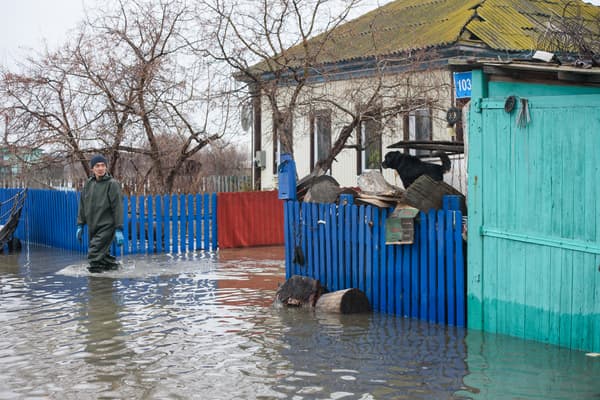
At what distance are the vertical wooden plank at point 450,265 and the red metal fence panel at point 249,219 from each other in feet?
31.3

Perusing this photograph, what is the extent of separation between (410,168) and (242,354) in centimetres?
454

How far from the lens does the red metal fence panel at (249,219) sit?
18.5 metres

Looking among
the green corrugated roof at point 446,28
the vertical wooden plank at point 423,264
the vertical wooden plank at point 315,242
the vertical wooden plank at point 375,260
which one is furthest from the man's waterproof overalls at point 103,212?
the vertical wooden plank at point 423,264

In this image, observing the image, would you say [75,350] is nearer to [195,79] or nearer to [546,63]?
[546,63]

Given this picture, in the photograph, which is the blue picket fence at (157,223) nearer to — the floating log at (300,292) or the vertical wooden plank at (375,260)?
the floating log at (300,292)

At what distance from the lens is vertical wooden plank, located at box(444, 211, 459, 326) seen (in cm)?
936

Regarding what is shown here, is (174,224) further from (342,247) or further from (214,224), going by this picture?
(342,247)

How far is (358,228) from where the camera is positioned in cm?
1077

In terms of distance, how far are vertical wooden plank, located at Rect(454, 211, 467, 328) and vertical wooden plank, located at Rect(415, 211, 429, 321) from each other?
0.43 metres

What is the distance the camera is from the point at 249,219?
18844 millimetres

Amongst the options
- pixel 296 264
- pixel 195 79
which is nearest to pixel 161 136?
pixel 195 79

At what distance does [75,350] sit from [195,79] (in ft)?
35.2

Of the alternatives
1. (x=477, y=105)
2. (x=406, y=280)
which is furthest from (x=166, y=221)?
(x=477, y=105)

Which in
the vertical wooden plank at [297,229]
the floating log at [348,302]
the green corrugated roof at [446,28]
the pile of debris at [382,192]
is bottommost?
the floating log at [348,302]
